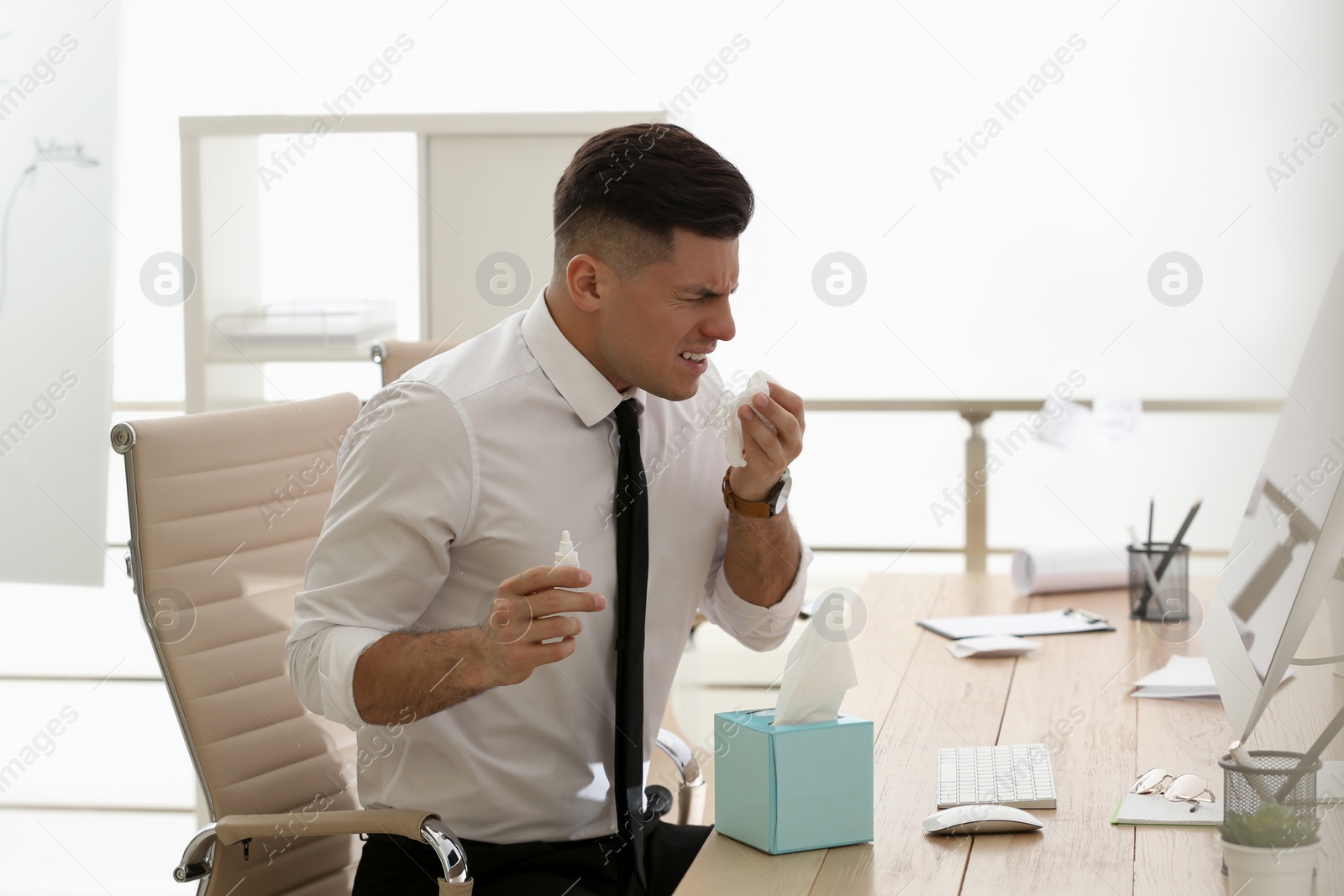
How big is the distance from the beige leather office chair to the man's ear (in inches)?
18.1

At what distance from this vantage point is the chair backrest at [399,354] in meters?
2.01

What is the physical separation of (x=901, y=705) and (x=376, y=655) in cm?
76

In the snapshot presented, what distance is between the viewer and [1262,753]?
946 millimetres

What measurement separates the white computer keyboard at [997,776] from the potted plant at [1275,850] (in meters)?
0.28

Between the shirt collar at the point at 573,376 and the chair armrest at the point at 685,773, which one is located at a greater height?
the shirt collar at the point at 573,376

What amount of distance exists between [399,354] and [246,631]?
70cm

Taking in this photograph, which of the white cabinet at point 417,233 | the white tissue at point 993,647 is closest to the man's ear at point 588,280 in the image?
the white tissue at point 993,647

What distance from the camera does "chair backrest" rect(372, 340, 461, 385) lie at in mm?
2012

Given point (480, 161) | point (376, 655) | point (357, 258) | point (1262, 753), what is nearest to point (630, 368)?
point (376, 655)

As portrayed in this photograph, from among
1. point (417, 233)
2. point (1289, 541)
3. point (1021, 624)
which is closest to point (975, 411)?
point (1021, 624)

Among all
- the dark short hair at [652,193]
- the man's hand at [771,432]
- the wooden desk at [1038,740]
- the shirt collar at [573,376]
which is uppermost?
the dark short hair at [652,193]

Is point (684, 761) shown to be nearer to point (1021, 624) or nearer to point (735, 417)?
point (735, 417)

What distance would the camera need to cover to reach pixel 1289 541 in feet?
3.45

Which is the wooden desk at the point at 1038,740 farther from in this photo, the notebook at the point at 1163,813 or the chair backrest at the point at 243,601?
the chair backrest at the point at 243,601
